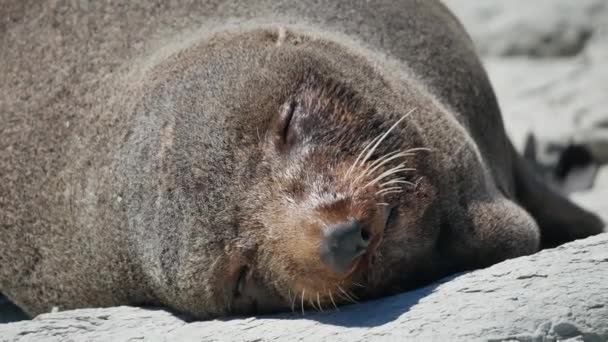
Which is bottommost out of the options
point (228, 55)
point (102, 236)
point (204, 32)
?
point (102, 236)

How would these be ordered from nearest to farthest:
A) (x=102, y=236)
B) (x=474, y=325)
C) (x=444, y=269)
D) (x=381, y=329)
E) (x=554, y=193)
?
(x=474, y=325) → (x=381, y=329) → (x=444, y=269) → (x=102, y=236) → (x=554, y=193)

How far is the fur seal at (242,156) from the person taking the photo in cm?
382

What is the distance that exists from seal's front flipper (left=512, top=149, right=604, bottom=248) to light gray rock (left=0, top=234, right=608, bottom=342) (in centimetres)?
209

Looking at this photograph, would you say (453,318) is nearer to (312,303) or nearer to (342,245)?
(342,245)

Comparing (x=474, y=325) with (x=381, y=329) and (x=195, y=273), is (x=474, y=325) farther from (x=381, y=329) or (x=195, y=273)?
(x=195, y=273)

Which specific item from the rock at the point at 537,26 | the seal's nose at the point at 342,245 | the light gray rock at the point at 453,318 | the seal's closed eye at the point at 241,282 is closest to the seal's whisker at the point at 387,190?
the seal's nose at the point at 342,245

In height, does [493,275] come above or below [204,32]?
below

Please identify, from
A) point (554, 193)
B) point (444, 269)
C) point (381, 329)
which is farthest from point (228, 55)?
point (554, 193)

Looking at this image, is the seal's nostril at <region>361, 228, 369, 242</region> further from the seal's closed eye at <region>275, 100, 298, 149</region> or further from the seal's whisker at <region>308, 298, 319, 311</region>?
the seal's closed eye at <region>275, 100, 298, 149</region>

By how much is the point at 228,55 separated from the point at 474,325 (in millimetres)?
1710

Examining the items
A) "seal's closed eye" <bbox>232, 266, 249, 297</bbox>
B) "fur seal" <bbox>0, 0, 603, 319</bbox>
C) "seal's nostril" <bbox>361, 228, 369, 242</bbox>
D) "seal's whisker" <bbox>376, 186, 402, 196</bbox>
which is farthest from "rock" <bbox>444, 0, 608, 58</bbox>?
"seal's nostril" <bbox>361, 228, 369, 242</bbox>

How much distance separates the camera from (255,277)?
389 cm

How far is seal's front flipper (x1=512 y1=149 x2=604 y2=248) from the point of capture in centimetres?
577

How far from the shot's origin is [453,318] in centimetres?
328
